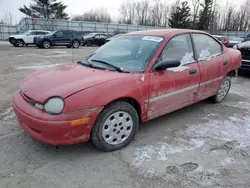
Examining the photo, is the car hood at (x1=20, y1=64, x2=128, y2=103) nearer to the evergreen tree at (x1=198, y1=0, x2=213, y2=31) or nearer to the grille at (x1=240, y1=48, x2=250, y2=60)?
the grille at (x1=240, y1=48, x2=250, y2=60)

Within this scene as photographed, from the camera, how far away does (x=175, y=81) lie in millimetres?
3277

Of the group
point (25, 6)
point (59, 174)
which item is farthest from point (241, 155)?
point (25, 6)

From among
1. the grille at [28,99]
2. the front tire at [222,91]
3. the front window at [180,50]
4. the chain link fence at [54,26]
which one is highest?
the chain link fence at [54,26]

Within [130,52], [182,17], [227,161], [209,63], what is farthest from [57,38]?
[182,17]

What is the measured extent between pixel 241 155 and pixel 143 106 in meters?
1.43

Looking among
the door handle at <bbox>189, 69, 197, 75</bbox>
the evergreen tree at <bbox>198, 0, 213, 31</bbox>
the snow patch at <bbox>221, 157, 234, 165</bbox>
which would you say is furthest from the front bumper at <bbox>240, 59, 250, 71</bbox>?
the evergreen tree at <bbox>198, 0, 213, 31</bbox>

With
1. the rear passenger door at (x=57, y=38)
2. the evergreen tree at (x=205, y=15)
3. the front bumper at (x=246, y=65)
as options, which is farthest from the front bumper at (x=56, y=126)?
the evergreen tree at (x=205, y=15)

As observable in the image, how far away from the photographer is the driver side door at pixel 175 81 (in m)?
3.06

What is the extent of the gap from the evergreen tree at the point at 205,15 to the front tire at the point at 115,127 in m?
43.7

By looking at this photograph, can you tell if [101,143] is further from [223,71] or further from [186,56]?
[223,71]

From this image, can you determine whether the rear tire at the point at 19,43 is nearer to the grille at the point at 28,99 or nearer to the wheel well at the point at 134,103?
the grille at the point at 28,99

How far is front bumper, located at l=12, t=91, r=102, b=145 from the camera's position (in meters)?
2.35

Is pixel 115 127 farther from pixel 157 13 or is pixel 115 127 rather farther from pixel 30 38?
pixel 157 13

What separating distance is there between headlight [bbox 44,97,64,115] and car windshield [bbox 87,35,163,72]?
1024mm
